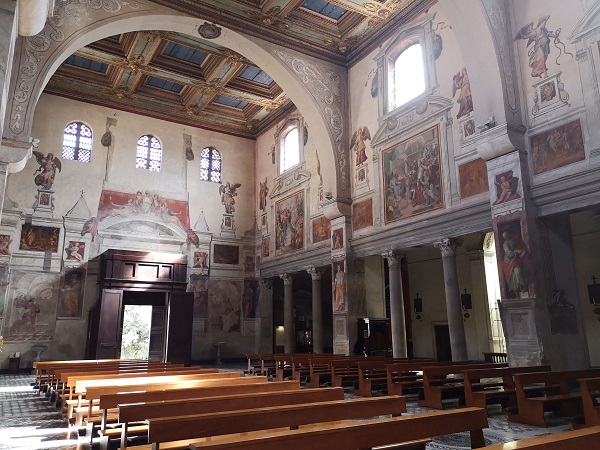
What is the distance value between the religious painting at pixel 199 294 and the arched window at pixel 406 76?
11.0 metres

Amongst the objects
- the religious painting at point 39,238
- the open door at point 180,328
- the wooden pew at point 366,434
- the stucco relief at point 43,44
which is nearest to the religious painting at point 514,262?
the wooden pew at point 366,434

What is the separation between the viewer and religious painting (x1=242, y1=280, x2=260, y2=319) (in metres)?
21.2

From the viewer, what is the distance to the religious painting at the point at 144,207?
19000 millimetres

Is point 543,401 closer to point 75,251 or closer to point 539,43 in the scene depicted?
point 539,43

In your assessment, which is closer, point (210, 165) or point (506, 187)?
point (506, 187)

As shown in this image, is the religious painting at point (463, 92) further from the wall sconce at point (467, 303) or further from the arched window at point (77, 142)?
the arched window at point (77, 142)

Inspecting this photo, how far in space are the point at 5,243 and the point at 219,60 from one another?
409 inches

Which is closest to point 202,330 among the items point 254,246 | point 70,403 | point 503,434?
point 254,246

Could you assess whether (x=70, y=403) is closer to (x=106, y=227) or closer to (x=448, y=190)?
(x=448, y=190)

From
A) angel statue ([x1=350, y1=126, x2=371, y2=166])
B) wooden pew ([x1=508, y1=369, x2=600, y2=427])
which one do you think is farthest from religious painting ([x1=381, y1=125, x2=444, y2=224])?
wooden pew ([x1=508, y1=369, x2=600, y2=427])

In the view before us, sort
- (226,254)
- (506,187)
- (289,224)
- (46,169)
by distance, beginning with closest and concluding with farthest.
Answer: (506,187)
(46,169)
(289,224)
(226,254)

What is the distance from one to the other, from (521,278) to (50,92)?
60.5 ft

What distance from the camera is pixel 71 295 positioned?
690 inches

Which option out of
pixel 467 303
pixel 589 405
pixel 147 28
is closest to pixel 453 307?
pixel 467 303
